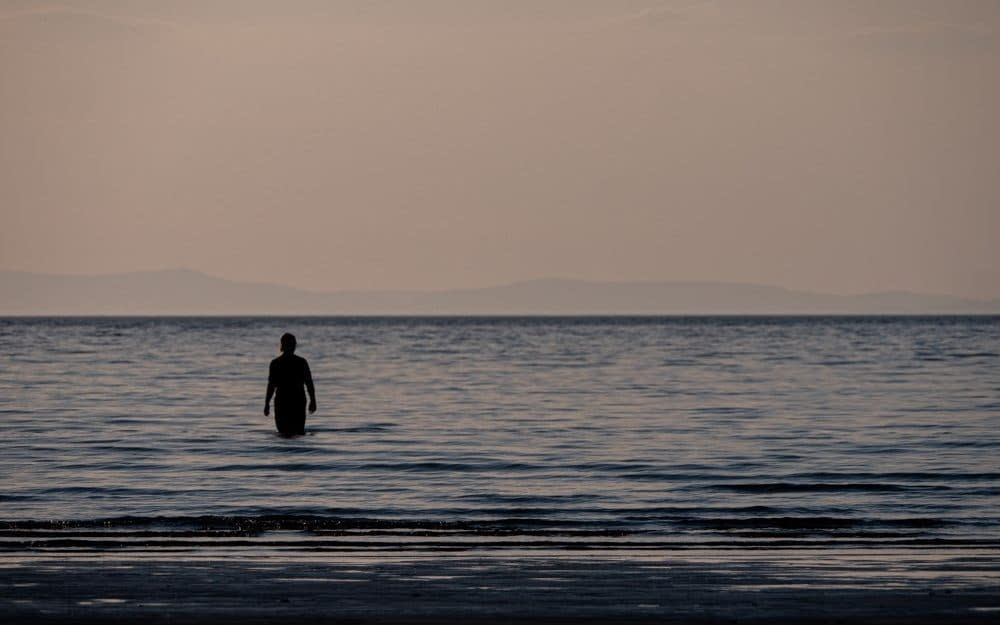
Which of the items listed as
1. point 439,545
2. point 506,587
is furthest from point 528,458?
point 506,587

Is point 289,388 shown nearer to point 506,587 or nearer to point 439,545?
point 439,545

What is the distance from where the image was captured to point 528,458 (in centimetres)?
2414

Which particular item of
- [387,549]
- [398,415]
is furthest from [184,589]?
[398,415]

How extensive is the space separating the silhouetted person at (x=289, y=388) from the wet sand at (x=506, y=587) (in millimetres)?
11744

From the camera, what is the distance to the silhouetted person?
973 inches


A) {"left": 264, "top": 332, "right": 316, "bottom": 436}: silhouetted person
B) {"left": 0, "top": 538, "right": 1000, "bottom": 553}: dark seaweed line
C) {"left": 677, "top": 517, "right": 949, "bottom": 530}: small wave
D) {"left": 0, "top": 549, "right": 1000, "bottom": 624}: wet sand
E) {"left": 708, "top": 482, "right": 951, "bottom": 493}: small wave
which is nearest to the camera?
{"left": 0, "top": 549, "right": 1000, "bottom": 624}: wet sand

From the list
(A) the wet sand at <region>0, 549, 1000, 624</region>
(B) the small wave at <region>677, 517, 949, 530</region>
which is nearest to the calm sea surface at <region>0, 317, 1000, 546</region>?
(B) the small wave at <region>677, 517, 949, 530</region>

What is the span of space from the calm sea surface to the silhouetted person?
15.8 inches

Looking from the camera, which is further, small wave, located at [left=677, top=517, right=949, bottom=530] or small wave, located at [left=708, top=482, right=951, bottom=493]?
small wave, located at [left=708, top=482, right=951, bottom=493]

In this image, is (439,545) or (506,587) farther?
(439,545)

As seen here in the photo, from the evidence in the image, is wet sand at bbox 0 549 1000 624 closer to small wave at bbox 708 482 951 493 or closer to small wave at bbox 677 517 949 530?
small wave at bbox 677 517 949 530

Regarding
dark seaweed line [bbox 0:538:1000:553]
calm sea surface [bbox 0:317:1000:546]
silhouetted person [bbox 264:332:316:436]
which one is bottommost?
calm sea surface [bbox 0:317:1000:546]

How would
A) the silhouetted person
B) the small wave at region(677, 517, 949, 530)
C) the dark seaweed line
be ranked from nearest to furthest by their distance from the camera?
→ the dark seaweed line
the small wave at region(677, 517, 949, 530)
the silhouetted person

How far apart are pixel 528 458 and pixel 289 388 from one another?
4.43 meters
